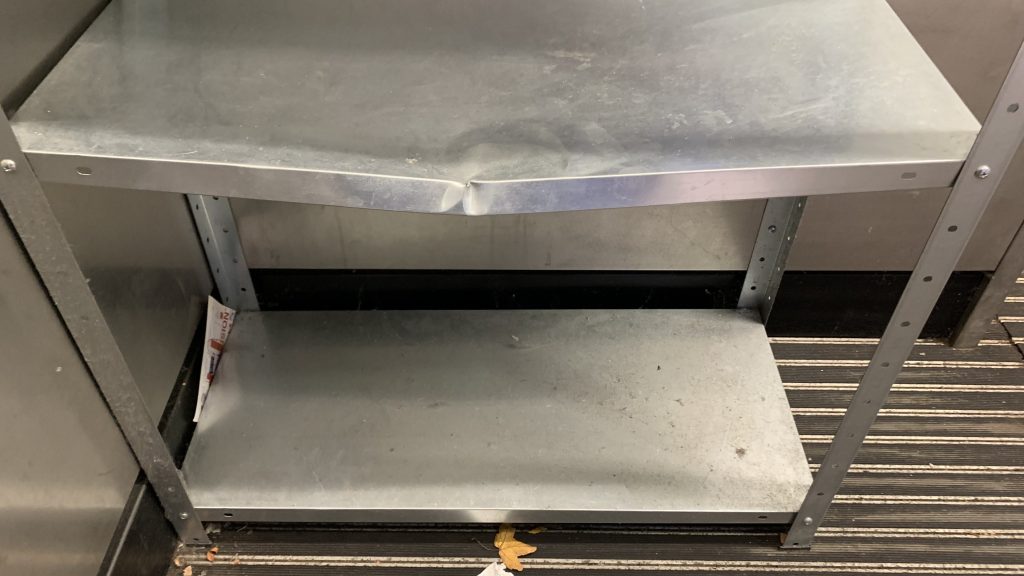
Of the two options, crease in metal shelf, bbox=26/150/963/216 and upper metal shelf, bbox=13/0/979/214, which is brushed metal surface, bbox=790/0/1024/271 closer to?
upper metal shelf, bbox=13/0/979/214

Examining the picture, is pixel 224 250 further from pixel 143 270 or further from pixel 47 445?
pixel 47 445

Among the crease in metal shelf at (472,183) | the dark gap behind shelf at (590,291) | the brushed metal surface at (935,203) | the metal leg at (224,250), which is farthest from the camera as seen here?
the dark gap behind shelf at (590,291)

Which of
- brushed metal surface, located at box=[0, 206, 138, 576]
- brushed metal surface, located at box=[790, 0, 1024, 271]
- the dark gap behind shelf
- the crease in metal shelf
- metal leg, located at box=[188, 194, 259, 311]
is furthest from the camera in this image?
the dark gap behind shelf

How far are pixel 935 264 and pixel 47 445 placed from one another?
36.9 inches

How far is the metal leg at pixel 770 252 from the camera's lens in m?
1.27

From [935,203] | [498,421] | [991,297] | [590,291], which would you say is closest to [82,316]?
[498,421]

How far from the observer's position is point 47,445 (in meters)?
0.85

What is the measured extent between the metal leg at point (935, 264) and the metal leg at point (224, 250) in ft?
3.09

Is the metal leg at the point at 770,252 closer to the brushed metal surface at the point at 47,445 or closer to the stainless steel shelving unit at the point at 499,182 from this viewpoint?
the stainless steel shelving unit at the point at 499,182

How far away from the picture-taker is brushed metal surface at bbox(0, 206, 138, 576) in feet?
2.56

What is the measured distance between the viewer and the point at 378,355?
1.32 meters

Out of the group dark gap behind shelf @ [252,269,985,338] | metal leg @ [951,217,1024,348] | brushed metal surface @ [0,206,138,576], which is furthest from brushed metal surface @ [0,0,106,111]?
metal leg @ [951,217,1024,348]

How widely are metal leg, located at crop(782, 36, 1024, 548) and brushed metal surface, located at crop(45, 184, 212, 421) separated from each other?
0.91 metres

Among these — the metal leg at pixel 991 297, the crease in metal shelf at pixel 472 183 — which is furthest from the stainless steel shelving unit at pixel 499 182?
the metal leg at pixel 991 297
